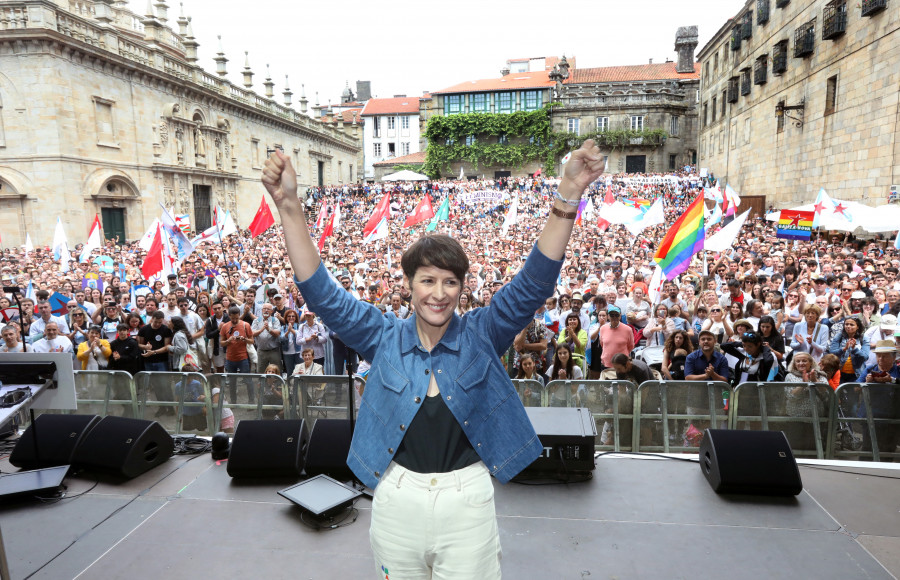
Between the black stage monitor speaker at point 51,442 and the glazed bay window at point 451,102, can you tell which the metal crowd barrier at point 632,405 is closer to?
the black stage monitor speaker at point 51,442

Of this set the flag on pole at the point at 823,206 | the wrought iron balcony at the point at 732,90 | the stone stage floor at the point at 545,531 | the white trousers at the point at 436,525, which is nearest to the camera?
the white trousers at the point at 436,525

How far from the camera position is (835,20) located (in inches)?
746

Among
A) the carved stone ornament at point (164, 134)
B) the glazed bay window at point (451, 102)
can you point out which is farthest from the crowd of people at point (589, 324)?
the glazed bay window at point (451, 102)

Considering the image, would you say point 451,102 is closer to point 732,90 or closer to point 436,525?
point 732,90

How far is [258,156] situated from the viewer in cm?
3894

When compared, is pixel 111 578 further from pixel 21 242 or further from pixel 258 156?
pixel 258 156

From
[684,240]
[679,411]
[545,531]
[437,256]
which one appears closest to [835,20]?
[684,240]

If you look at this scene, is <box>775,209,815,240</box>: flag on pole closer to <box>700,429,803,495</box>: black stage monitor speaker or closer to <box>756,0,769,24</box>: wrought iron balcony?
<box>700,429,803,495</box>: black stage monitor speaker

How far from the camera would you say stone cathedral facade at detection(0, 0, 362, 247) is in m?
21.4

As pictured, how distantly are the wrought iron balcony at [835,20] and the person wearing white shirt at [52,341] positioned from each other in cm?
2328

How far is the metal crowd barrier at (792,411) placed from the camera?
5434mm

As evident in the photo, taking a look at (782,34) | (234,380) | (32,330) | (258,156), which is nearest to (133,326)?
(32,330)

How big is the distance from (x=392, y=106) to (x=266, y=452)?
68.2 metres

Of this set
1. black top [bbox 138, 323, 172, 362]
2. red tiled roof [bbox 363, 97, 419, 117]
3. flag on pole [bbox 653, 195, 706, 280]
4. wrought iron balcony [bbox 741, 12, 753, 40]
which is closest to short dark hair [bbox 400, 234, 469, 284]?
black top [bbox 138, 323, 172, 362]
